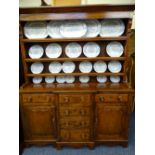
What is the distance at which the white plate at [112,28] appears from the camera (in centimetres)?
226

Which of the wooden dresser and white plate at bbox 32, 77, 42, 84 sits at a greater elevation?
white plate at bbox 32, 77, 42, 84

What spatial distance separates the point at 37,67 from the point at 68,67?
0.38 meters

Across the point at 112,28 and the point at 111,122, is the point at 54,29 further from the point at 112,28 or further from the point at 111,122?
the point at 111,122

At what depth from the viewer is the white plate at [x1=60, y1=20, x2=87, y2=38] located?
224cm

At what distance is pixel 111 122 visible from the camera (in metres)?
A: 2.30

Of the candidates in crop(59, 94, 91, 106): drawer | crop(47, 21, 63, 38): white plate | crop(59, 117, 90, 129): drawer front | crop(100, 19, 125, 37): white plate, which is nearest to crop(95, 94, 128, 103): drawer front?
crop(59, 94, 91, 106): drawer

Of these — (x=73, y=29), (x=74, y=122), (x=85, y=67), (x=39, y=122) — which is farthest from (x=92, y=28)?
(x=39, y=122)

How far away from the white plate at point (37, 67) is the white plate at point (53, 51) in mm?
165

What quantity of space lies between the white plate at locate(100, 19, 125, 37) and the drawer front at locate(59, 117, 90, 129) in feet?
3.26

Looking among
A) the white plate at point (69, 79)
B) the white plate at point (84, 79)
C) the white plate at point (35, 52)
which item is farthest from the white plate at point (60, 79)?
the white plate at point (35, 52)

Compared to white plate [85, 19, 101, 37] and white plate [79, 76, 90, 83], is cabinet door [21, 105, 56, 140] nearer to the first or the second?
white plate [79, 76, 90, 83]
